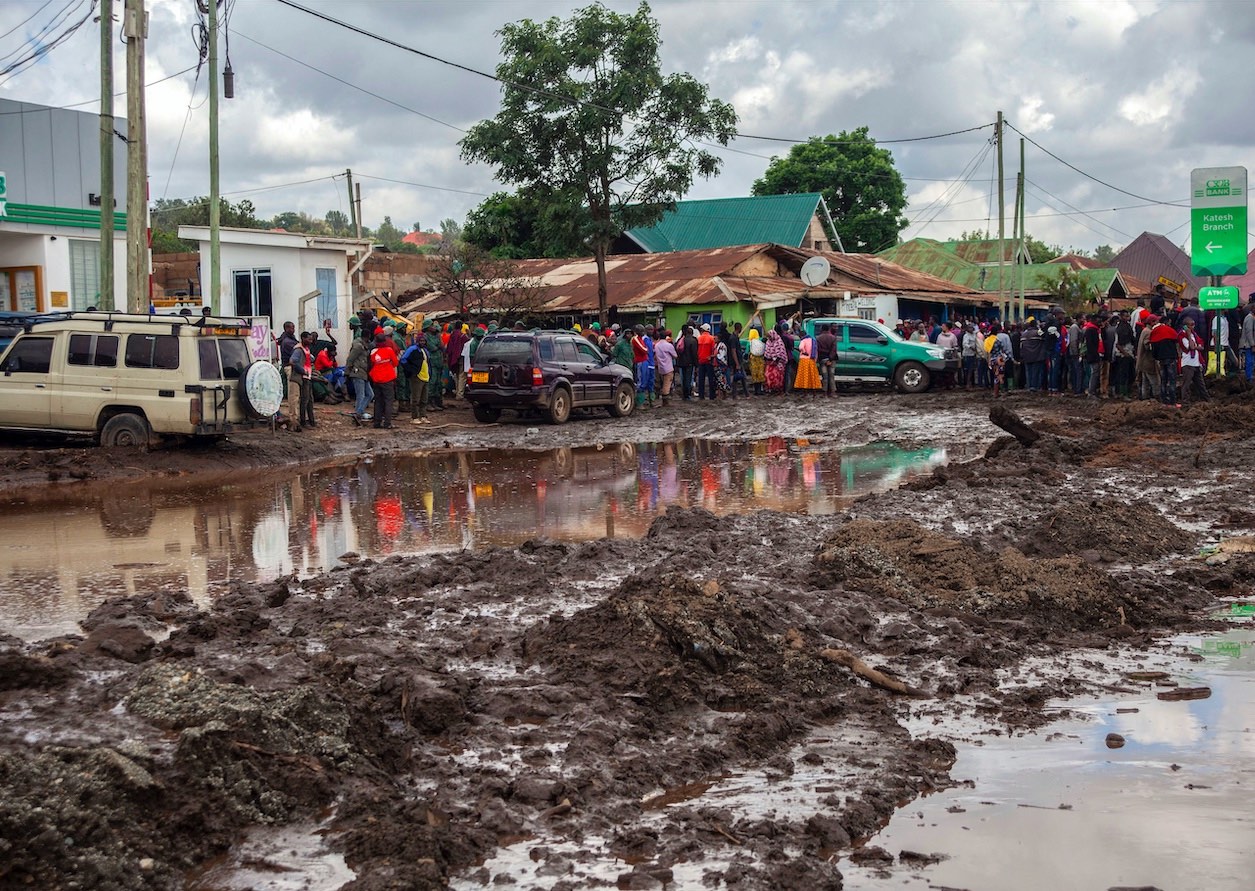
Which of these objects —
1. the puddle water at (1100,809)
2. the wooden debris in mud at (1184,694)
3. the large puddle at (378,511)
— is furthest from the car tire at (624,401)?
the puddle water at (1100,809)

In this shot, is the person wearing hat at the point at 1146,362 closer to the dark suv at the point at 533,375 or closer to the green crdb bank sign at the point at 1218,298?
the green crdb bank sign at the point at 1218,298

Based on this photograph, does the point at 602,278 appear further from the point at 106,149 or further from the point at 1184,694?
the point at 1184,694

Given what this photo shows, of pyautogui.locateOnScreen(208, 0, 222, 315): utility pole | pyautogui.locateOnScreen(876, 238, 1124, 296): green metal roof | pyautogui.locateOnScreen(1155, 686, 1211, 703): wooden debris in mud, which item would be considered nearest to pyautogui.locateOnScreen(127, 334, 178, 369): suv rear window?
pyautogui.locateOnScreen(208, 0, 222, 315): utility pole

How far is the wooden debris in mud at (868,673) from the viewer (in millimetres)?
6680

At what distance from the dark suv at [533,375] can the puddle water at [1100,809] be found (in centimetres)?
1673

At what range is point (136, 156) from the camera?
18.2 m

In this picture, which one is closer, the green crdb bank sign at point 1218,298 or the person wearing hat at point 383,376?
the person wearing hat at point 383,376

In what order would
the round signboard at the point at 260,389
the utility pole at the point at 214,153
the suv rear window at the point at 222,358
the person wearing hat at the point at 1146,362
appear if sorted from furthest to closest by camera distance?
the person wearing hat at the point at 1146,362 → the utility pole at the point at 214,153 → the round signboard at the point at 260,389 → the suv rear window at the point at 222,358

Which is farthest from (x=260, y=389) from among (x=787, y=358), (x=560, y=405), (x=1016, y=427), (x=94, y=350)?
(x=787, y=358)

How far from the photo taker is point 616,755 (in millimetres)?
5629

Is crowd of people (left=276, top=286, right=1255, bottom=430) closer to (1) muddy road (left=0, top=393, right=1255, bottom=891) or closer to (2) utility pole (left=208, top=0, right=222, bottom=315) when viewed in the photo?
(2) utility pole (left=208, top=0, right=222, bottom=315)

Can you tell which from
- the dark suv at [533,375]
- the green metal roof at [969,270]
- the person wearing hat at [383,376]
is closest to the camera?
the person wearing hat at [383,376]

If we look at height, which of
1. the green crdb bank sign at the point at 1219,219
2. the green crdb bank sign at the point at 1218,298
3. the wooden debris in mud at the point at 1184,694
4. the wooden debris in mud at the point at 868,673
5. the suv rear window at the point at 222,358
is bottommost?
the wooden debris in mud at the point at 1184,694

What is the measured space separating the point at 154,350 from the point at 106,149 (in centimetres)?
484
